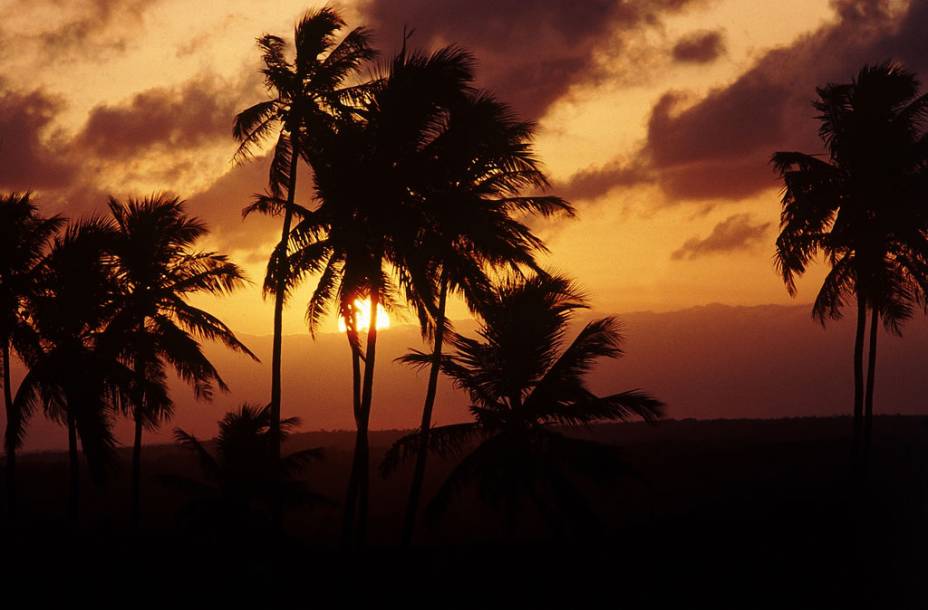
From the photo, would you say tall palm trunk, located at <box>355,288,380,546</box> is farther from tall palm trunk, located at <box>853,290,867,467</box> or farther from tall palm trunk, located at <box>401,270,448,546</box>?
tall palm trunk, located at <box>853,290,867,467</box>

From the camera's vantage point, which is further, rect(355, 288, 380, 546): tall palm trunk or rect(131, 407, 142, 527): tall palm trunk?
rect(131, 407, 142, 527): tall palm trunk

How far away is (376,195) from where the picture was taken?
2208 cm

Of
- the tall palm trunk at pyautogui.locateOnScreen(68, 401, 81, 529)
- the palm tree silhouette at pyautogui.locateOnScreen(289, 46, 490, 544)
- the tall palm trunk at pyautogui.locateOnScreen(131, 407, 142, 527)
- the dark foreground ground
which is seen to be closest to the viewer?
the dark foreground ground

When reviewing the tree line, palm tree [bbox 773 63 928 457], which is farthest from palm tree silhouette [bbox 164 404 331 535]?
palm tree [bbox 773 63 928 457]

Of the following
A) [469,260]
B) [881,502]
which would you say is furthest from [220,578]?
[881,502]

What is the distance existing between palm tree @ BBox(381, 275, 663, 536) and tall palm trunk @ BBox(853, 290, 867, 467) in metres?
10.6

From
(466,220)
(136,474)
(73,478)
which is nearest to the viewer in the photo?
(466,220)

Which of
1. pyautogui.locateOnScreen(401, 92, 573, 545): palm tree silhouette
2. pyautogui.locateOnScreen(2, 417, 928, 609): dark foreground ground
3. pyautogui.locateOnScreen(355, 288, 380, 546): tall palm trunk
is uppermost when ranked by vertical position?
pyautogui.locateOnScreen(401, 92, 573, 545): palm tree silhouette

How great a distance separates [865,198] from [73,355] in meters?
23.7

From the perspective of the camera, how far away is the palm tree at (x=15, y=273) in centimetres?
2541

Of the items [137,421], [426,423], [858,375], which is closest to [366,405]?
[426,423]

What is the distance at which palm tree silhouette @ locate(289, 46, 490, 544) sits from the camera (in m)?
21.8

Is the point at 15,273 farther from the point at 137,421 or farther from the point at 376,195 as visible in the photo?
the point at 376,195

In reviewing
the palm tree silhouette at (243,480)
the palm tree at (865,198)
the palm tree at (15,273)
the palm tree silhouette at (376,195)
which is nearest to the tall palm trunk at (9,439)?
the palm tree at (15,273)
